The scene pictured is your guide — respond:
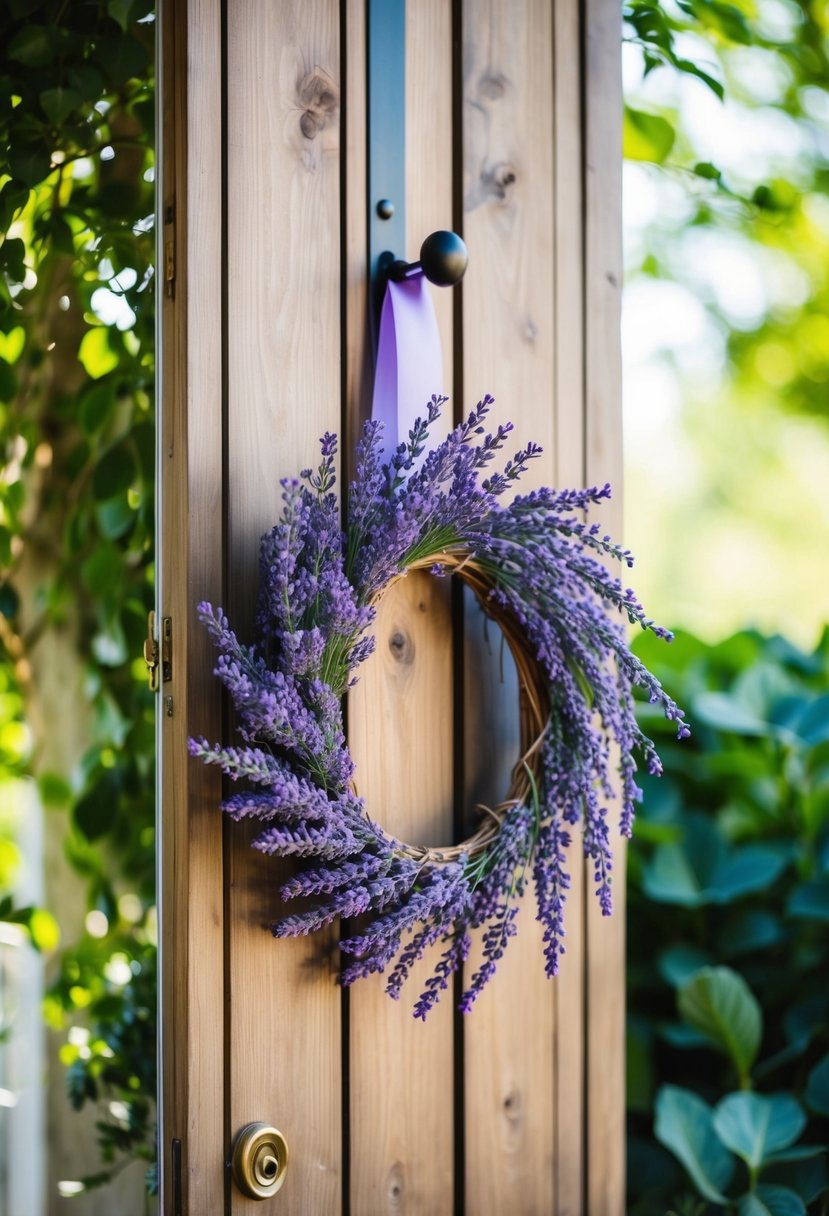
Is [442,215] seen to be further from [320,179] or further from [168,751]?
[168,751]

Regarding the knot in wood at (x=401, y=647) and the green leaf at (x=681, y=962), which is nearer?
the knot in wood at (x=401, y=647)

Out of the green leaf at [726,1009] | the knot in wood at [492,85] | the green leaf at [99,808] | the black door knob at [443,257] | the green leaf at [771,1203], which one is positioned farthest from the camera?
the green leaf at [726,1009]

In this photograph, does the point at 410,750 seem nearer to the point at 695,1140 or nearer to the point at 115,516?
the point at 115,516

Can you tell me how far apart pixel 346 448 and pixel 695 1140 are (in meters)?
1.18

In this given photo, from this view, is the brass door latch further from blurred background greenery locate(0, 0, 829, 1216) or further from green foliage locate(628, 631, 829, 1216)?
green foliage locate(628, 631, 829, 1216)

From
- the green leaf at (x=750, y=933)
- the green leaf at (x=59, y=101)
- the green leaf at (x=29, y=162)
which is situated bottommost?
the green leaf at (x=750, y=933)

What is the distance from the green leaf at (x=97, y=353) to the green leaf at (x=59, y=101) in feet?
0.76

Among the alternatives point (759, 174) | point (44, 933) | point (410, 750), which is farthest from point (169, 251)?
point (759, 174)

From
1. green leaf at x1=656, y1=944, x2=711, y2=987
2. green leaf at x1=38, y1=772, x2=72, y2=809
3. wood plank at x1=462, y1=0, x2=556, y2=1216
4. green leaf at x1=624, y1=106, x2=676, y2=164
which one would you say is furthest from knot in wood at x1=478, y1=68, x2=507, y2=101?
green leaf at x1=656, y1=944, x2=711, y2=987

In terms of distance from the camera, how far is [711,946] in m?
1.92

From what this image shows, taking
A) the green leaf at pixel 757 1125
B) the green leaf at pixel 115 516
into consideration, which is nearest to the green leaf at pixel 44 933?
the green leaf at pixel 115 516

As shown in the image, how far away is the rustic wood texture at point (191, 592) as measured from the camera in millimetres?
938

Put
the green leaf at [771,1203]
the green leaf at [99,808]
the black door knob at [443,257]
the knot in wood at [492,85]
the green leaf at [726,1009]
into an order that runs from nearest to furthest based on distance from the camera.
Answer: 1. the black door knob at [443,257]
2. the knot in wood at [492,85]
3. the green leaf at [771,1203]
4. the green leaf at [99,808]
5. the green leaf at [726,1009]

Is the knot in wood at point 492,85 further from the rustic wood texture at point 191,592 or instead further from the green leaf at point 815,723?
the green leaf at point 815,723
